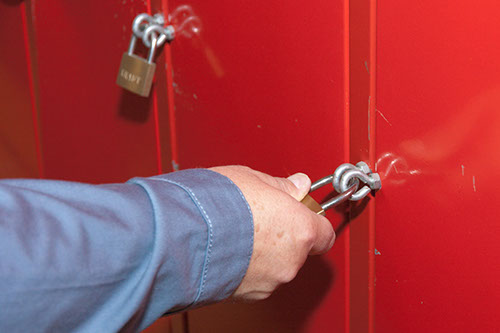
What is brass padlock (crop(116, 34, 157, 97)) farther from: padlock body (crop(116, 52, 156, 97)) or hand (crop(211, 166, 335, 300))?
hand (crop(211, 166, 335, 300))

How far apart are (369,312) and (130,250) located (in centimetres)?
37

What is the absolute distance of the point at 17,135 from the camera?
5.11 ft

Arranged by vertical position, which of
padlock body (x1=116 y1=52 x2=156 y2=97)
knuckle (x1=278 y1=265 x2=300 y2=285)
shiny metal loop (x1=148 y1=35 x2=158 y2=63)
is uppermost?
shiny metal loop (x1=148 y1=35 x2=158 y2=63)

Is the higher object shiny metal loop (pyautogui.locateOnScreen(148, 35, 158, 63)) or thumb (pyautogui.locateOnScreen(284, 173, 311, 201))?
shiny metal loop (pyautogui.locateOnScreen(148, 35, 158, 63))

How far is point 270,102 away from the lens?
0.79 metres

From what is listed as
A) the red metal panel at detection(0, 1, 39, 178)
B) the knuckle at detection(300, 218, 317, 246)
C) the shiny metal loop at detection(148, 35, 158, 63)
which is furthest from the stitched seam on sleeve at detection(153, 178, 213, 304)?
the red metal panel at detection(0, 1, 39, 178)

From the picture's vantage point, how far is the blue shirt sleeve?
485mm

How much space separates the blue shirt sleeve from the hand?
19mm

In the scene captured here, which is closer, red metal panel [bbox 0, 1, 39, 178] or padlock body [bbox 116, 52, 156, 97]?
padlock body [bbox 116, 52, 156, 97]

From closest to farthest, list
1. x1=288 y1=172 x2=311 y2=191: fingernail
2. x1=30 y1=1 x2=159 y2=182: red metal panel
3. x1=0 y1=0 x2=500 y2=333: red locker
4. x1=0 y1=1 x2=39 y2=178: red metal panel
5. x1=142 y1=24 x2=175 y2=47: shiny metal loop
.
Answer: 1. x1=0 y1=0 x2=500 y2=333: red locker
2. x1=288 y1=172 x2=311 y2=191: fingernail
3. x1=142 y1=24 x2=175 y2=47: shiny metal loop
4. x1=30 y1=1 x2=159 y2=182: red metal panel
5. x1=0 y1=1 x2=39 y2=178: red metal panel

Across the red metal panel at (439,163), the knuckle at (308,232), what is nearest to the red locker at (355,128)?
the red metal panel at (439,163)

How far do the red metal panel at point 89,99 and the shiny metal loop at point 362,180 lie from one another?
48 cm

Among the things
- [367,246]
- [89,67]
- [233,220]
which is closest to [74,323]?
[233,220]

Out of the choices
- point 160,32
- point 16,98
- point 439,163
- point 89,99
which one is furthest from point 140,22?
point 16,98
